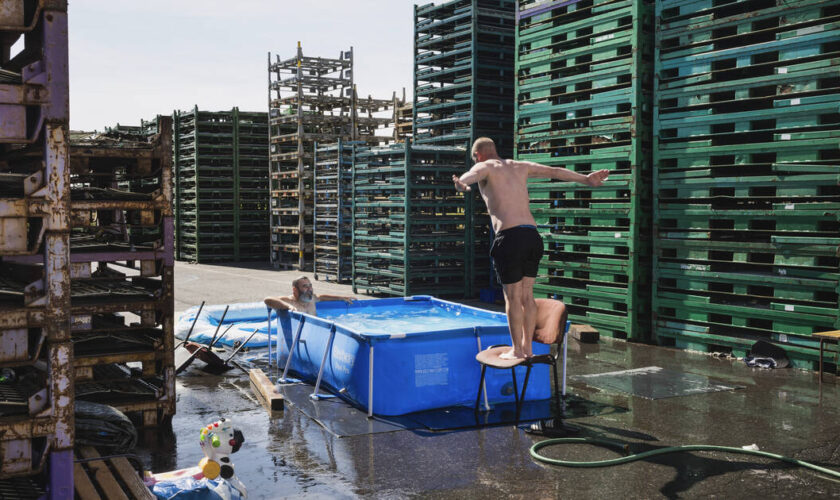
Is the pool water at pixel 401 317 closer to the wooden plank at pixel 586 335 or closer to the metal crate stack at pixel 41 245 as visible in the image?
the wooden plank at pixel 586 335

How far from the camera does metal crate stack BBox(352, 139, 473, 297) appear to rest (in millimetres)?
18047

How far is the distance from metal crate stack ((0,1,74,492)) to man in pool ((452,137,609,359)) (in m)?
4.37

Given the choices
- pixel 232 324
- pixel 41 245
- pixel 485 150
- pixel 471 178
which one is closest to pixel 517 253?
pixel 471 178

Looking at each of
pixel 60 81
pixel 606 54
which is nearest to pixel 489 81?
pixel 606 54

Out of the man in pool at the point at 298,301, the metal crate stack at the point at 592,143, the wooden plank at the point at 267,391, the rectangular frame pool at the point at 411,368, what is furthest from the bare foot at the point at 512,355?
the metal crate stack at the point at 592,143

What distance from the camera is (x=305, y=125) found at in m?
27.6

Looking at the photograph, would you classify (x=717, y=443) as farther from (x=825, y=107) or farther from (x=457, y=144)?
(x=457, y=144)

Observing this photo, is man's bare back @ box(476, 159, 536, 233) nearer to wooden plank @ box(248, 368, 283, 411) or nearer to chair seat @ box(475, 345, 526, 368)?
chair seat @ box(475, 345, 526, 368)

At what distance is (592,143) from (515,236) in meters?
6.60

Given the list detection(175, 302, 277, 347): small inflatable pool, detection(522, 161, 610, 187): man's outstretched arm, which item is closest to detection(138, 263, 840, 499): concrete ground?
detection(175, 302, 277, 347): small inflatable pool

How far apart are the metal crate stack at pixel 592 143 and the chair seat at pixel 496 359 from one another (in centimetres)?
584

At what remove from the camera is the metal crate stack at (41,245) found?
4.02 m

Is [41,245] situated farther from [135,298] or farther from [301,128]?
[301,128]

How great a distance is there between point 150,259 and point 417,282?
10.8 metres
